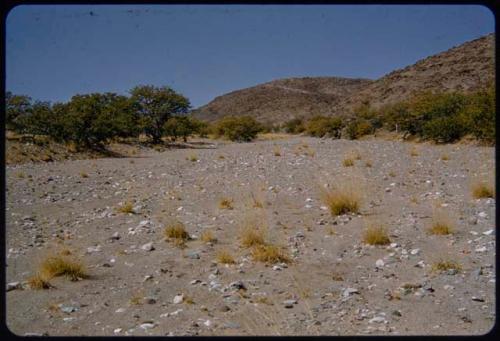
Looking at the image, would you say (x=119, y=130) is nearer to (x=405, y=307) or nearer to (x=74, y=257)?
(x=74, y=257)

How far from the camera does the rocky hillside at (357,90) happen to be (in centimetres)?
3438

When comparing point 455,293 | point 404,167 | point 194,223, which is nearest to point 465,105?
point 404,167

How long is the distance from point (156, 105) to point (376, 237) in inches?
998

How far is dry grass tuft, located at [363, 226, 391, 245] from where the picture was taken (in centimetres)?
543

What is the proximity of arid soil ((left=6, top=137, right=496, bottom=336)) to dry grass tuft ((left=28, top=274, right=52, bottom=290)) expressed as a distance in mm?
61

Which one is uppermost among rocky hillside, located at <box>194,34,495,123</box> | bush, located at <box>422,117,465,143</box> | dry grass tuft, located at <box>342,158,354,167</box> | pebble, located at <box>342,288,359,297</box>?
rocky hillside, located at <box>194,34,495,123</box>

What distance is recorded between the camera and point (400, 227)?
6082mm

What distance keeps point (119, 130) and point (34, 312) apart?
1996cm

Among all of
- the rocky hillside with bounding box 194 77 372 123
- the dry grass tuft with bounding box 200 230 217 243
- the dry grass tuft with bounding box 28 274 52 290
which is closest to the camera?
the dry grass tuft with bounding box 28 274 52 290

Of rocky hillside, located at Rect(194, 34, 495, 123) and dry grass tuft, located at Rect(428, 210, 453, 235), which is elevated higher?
rocky hillside, located at Rect(194, 34, 495, 123)

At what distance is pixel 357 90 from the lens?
172ft

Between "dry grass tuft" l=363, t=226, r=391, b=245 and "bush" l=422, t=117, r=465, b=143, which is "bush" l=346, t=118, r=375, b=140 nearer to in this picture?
"bush" l=422, t=117, r=465, b=143

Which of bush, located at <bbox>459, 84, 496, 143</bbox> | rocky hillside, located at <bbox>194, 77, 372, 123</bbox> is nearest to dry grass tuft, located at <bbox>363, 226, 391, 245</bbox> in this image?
bush, located at <bbox>459, 84, 496, 143</bbox>

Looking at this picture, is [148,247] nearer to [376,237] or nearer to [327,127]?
[376,237]
